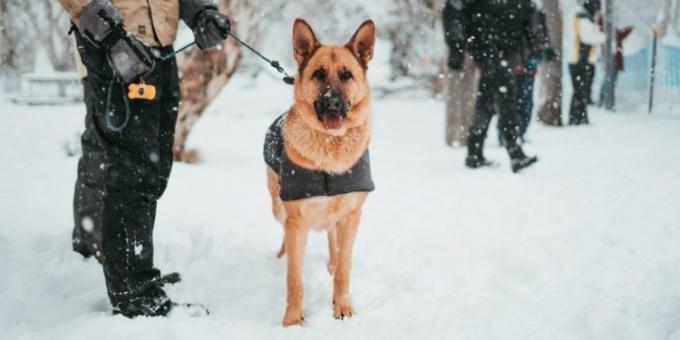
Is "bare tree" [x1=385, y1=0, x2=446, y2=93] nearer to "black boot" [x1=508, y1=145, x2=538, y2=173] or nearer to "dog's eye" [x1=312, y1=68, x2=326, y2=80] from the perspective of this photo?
"black boot" [x1=508, y1=145, x2=538, y2=173]

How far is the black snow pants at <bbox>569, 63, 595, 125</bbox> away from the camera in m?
10.5

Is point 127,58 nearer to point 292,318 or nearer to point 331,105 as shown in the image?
point 331,105

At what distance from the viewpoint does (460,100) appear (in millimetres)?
8367

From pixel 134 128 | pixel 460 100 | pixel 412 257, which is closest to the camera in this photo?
pixel 134 128

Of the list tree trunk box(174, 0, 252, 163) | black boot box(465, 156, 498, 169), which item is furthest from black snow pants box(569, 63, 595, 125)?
tree trunk box(174, 0, 252, 163)

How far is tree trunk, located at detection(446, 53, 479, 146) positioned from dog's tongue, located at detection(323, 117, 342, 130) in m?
6.02

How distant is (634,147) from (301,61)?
5.88 meters

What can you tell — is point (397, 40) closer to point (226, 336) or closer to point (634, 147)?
point (634, 147)

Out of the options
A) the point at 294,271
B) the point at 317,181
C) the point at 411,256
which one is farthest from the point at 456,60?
the point at 294,271

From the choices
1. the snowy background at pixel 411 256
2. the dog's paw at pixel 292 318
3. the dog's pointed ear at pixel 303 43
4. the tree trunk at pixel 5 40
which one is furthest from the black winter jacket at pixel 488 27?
the tree trunk at pixel 5 40

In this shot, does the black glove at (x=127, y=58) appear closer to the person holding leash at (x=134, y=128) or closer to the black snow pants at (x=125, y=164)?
the person holding leash at (x=134, y=128)

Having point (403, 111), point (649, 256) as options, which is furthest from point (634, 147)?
point (403, 111)

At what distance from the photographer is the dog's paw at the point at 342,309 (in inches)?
101

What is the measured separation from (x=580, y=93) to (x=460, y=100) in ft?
11.7
